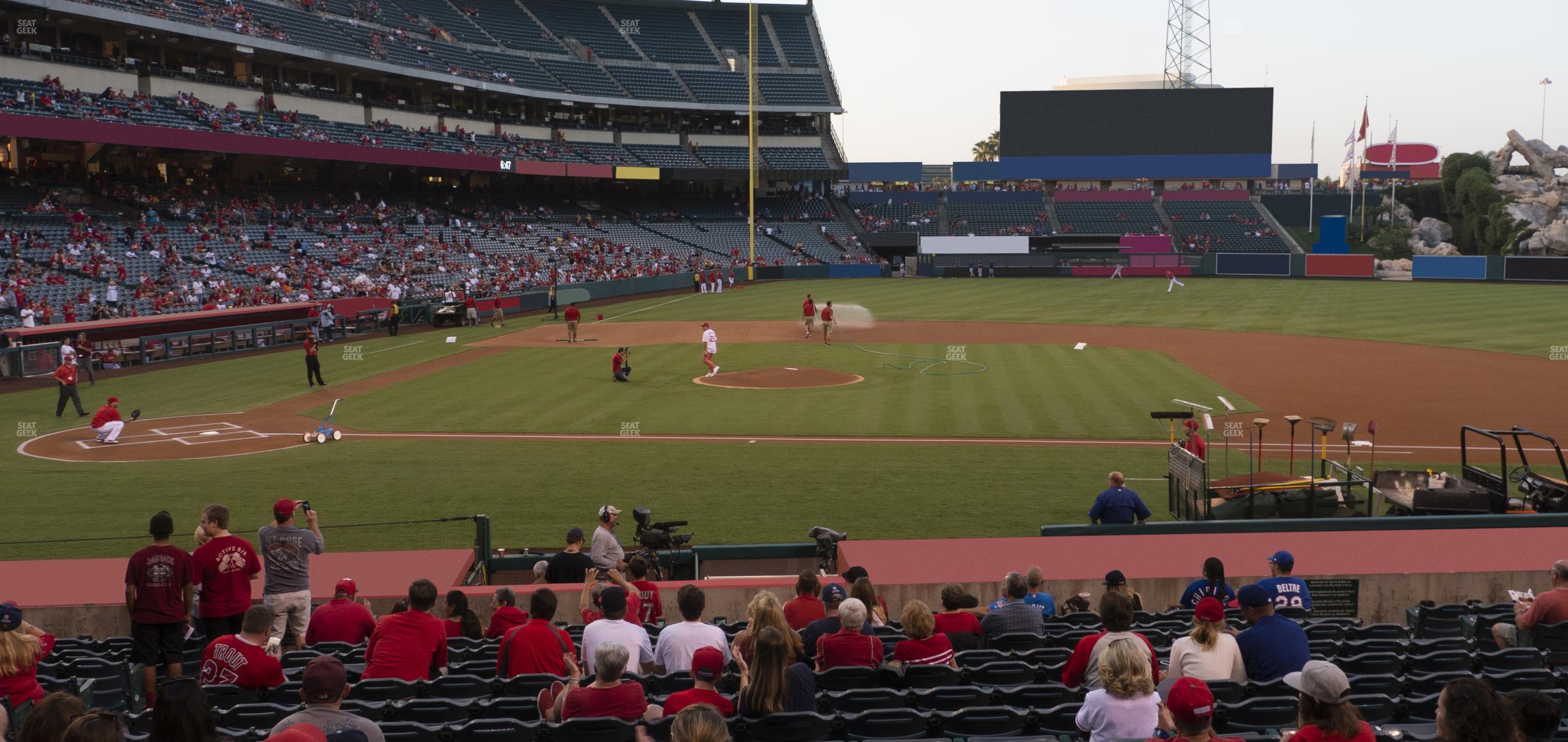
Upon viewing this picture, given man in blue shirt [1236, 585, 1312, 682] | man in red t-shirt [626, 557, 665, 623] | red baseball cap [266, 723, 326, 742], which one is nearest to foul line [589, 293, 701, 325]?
man in red t-shirt [626, 557, 665, 623]

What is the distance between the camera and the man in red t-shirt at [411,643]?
7.98 metres

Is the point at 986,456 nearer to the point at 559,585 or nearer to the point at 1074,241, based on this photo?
the point at 559,585

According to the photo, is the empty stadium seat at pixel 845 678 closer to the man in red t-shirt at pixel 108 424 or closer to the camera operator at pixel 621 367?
the man in red t-shirt at pixel 108 424

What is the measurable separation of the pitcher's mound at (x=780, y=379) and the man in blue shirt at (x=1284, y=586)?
20981 millimetres

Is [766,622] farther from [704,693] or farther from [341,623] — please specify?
[341,623]

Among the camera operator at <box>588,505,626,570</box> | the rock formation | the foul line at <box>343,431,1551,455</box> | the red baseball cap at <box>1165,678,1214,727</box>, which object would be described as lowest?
the foul line at <box>343,431,1551,455</box>

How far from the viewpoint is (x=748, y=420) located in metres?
25.7

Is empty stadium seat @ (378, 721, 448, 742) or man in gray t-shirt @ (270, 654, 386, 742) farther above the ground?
man in gray t-shirt @ (270, 654, 386, 742)

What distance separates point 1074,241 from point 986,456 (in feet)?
236

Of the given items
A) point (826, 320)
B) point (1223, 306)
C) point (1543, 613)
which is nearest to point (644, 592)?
Answer: point (1543, 613)

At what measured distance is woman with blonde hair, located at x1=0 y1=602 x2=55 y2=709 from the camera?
7.17 meters

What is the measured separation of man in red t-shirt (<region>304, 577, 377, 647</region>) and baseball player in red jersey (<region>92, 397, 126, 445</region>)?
16.7m

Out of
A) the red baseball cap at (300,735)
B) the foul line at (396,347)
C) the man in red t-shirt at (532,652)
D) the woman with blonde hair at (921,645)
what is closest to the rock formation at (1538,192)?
the foul line at (396,347)

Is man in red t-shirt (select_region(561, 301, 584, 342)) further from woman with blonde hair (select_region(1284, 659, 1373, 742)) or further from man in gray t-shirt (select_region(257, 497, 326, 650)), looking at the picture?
woman with blonde hair (select_region(1284, 659, 1373, 742))
